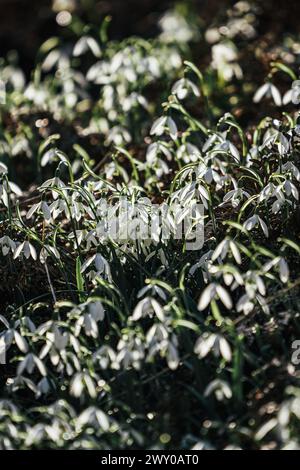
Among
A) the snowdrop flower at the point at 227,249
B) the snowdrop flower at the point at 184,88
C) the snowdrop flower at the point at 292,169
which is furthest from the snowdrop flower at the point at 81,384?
the snowdrop flower at the point at 184,88

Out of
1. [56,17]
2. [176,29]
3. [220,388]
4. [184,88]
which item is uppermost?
[184,88]

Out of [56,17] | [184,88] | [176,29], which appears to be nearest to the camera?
[184,88]

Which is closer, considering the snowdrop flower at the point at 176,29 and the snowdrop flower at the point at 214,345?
the snowdrop flower at the point at 214,345

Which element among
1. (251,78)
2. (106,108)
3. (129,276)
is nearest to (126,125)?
(106,108)

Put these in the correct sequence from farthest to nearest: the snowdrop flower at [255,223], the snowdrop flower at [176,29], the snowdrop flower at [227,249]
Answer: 1. the snowdrop flower at [176,29]
2. the snowdrop flower at [255,223]
3. the snowdrop flower at [227,249]

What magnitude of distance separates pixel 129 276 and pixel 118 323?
22cm

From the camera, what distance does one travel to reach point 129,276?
3098 mm

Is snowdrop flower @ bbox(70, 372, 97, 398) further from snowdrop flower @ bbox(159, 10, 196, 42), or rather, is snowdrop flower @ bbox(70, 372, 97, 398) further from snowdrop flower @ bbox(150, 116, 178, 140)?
snowdrop flower @ bbox(159, 10, 196, 42)

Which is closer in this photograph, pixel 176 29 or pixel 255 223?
pixel 255 223

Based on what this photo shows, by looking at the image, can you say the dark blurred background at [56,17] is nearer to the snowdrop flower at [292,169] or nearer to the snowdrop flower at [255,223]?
the snowdrop flower at [292,169]

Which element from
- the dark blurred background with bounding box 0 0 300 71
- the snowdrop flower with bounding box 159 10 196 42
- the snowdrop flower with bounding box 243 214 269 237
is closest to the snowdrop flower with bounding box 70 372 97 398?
the snowdrop flower with bounding box 243 214 269 237

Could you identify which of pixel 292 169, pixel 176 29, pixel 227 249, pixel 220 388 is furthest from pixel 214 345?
pixel 176 29

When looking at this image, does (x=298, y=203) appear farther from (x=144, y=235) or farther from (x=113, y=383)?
(x=113, y=383)

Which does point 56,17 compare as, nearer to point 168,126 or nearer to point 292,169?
point 168,126
